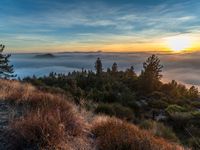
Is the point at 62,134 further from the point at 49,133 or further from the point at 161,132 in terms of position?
the point at 161,132

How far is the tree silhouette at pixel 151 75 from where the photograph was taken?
1925 inches

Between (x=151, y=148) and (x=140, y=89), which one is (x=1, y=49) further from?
(x=151, y=148)

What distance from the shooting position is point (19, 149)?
14.6 ft

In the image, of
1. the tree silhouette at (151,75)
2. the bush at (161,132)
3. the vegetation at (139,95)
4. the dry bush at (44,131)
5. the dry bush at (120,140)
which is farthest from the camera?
the tree silhouette at (151,75)

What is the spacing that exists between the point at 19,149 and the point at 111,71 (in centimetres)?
7089

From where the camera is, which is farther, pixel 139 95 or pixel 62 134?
pixel 139 95

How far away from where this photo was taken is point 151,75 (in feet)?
167

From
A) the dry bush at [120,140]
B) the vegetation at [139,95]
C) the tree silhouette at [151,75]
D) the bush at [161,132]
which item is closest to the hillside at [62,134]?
the dry bush at [120,140]

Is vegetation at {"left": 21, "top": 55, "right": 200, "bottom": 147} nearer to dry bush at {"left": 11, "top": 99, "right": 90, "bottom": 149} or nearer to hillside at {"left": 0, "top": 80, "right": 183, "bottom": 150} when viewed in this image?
hillside at {"left": 0, "top": 80, "right": 183, "bottom": 150}

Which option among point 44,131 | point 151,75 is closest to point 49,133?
point 44,131

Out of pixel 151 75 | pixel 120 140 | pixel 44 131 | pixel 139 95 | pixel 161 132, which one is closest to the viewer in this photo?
pixel 44 131

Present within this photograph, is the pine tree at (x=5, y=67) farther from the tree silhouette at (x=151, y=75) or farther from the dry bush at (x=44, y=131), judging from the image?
the dry bush at (x=44, y=131)

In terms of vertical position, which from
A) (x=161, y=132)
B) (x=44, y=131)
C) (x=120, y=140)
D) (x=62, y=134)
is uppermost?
(x=44, y=131)

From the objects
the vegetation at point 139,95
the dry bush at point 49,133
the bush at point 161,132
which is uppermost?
the dry bush at point 49,133
